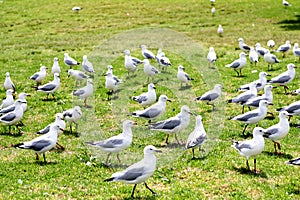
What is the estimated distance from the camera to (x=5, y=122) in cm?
1455

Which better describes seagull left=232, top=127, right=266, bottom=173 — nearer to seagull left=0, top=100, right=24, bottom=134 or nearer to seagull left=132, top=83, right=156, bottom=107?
seagull left=132, top=83, right=156, bottom=107

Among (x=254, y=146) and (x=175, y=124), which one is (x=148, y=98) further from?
(x=254, y=146)

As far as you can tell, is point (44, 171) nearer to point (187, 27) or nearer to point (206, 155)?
point (206, 155)

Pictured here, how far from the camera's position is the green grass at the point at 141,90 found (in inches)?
425

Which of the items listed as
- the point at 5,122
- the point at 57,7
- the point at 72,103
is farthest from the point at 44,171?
the point at 57,7

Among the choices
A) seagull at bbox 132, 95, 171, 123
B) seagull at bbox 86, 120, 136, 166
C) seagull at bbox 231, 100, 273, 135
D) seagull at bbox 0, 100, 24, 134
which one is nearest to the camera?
seagull at bbox 86, 120, 136, 166

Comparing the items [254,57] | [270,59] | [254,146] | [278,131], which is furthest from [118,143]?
[254,57]

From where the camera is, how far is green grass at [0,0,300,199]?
10.8 metres

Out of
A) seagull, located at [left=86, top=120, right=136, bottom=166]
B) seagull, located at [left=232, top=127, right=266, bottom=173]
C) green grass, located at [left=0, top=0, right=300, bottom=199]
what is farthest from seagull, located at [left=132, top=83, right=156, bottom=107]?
seagull, located at [left=232, top=127, right=266, bottom=173]

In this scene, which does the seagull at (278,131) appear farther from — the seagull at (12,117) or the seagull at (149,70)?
the seagull at (149,70)

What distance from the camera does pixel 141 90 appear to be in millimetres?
20000

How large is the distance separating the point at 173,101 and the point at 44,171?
776 cm

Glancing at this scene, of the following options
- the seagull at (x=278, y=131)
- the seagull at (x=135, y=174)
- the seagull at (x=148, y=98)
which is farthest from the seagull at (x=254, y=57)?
the seagull at (x=135, y=174)

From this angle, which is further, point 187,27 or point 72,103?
point 187,27
